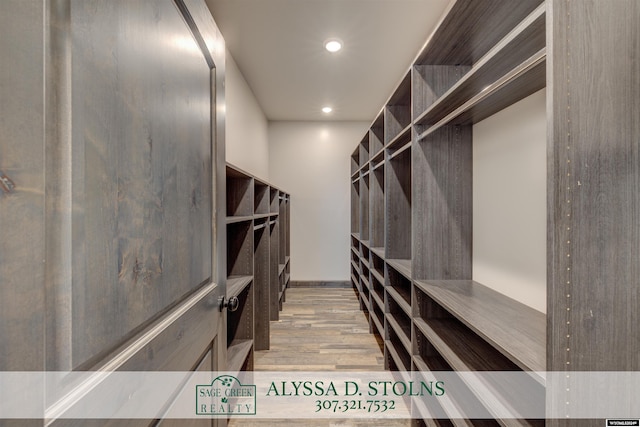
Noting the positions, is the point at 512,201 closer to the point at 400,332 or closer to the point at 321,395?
the point at 400,332

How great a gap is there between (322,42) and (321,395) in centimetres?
269

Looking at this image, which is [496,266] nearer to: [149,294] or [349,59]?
[149,294]

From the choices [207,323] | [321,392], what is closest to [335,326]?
[321,392]

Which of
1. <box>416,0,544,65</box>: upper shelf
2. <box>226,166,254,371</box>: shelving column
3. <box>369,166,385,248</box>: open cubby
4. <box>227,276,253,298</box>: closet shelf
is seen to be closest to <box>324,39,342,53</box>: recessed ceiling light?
<box>416,0,544,65</box>: upper shelf

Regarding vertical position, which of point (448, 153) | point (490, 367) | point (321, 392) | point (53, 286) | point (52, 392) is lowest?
point (321, 392)

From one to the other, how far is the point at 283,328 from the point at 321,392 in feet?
3.62

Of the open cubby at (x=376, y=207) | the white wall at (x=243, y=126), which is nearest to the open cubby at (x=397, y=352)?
the open cubby at (x=376, y=207)

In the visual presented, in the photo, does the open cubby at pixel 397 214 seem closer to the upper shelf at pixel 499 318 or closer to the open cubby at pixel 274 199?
the upper shelf at pixel 499 318

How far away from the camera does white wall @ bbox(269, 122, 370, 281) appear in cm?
481

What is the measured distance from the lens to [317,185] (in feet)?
15.9

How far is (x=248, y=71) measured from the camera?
3.09m

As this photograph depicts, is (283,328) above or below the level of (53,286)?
below

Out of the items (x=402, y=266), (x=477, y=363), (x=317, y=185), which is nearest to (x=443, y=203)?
(x=402, y=266)

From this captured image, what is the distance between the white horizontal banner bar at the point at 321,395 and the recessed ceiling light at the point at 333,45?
2.48 m
